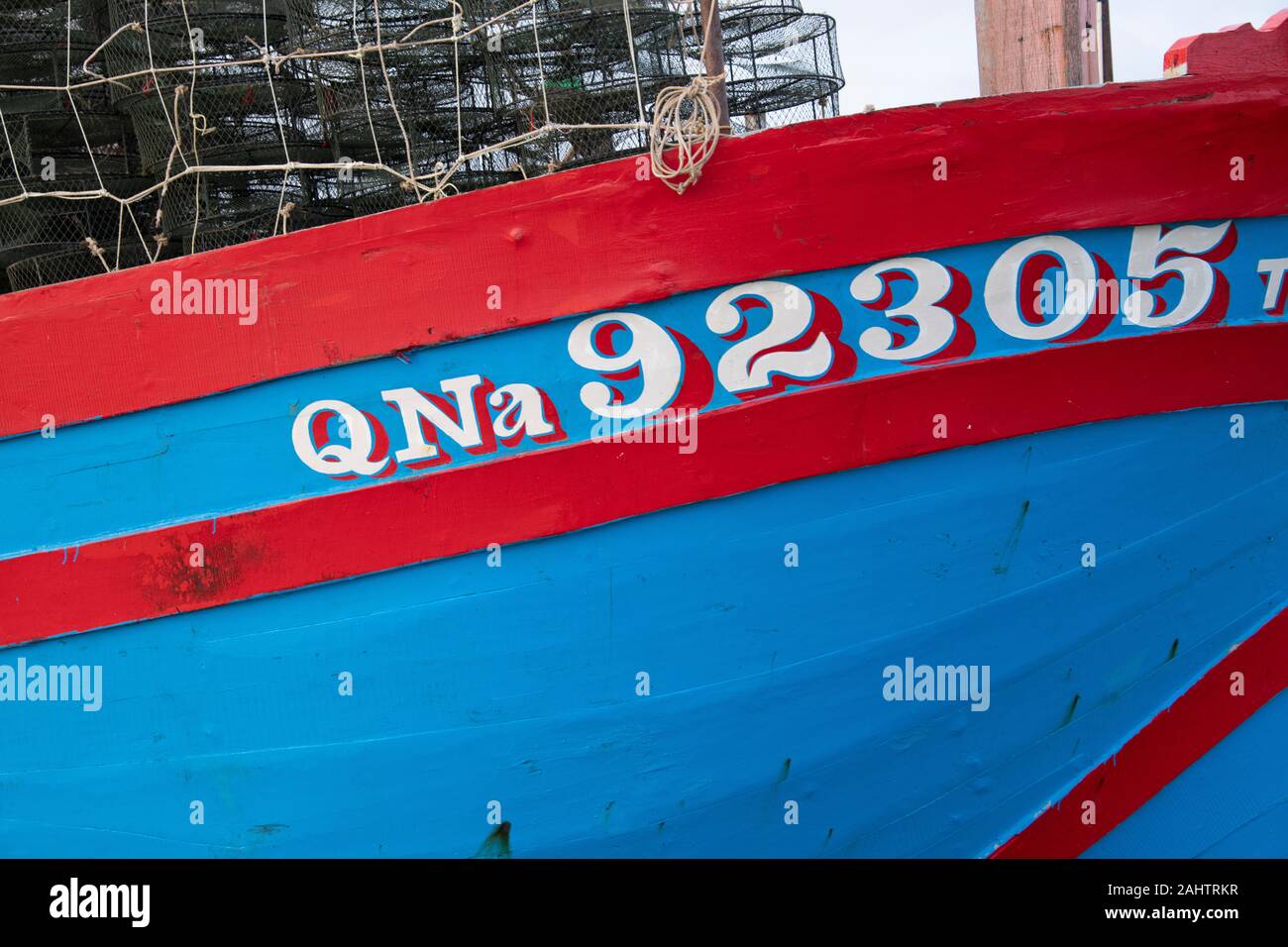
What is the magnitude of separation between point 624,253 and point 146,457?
169cm

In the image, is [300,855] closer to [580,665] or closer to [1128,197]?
[580,665]

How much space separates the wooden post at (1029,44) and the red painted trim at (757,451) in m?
1.19

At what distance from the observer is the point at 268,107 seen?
6.05 metres

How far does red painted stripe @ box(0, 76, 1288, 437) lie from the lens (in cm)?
333

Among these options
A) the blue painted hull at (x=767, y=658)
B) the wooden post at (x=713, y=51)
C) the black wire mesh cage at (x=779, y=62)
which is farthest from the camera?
the black wire mesh cage at (x=779, y=62)

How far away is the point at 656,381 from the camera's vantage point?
11.2 ft

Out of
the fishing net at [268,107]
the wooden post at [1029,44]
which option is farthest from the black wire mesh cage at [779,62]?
the wooden post at [1029,44]

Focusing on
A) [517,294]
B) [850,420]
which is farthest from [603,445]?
[850,420]

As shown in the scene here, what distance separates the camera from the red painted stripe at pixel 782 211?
3330 mm

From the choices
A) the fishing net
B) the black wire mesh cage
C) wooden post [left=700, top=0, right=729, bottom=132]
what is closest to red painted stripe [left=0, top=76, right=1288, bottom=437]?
wooden post [left=700, top=0, right=729, bottom=132]

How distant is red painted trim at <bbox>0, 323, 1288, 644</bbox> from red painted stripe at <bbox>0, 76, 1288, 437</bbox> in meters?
0.40

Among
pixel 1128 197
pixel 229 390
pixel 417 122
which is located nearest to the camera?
pixel 1128 197

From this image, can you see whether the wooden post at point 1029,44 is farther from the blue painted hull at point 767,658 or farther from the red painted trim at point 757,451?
the blue painted hull at point 767,658

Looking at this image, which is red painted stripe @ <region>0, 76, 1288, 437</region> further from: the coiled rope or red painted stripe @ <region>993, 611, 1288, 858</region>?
red painted stripe @ <region>993, 611, 1288, 858</region>
